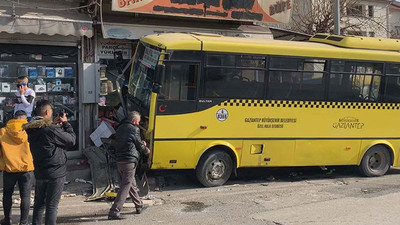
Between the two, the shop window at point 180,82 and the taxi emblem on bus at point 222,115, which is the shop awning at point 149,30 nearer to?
the shop window at point 180,82

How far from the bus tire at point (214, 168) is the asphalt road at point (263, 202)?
0.55 feet

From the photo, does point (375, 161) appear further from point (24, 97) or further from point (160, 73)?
point (24, 97)

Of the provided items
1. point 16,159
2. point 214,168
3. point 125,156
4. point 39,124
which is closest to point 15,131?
point 16,159

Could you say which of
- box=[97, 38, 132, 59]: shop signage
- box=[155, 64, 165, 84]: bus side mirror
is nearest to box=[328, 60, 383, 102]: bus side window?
box=[155, 64, 165, 84]: bus side mirror

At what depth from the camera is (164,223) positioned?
5848 millimetres

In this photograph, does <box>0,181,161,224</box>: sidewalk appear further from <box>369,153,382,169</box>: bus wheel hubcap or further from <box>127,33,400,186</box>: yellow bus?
<box>369,153,382,169</box>: bus wheel hubcap

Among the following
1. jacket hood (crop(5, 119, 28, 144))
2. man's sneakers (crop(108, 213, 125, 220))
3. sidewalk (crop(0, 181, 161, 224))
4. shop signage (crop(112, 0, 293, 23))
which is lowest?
sidewalk (crop(0, 181, 161, 224))

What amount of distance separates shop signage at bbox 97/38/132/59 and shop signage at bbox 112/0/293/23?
1128mm

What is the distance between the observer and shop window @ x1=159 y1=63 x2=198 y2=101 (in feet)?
23.7

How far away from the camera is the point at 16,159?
5234mm

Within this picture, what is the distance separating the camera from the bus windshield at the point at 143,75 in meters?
7.34

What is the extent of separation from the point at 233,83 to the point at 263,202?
2256mm

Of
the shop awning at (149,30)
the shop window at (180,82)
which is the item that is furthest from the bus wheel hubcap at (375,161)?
the shop window at (180,82)

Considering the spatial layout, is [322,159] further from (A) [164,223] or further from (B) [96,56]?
(B) [96,56]
